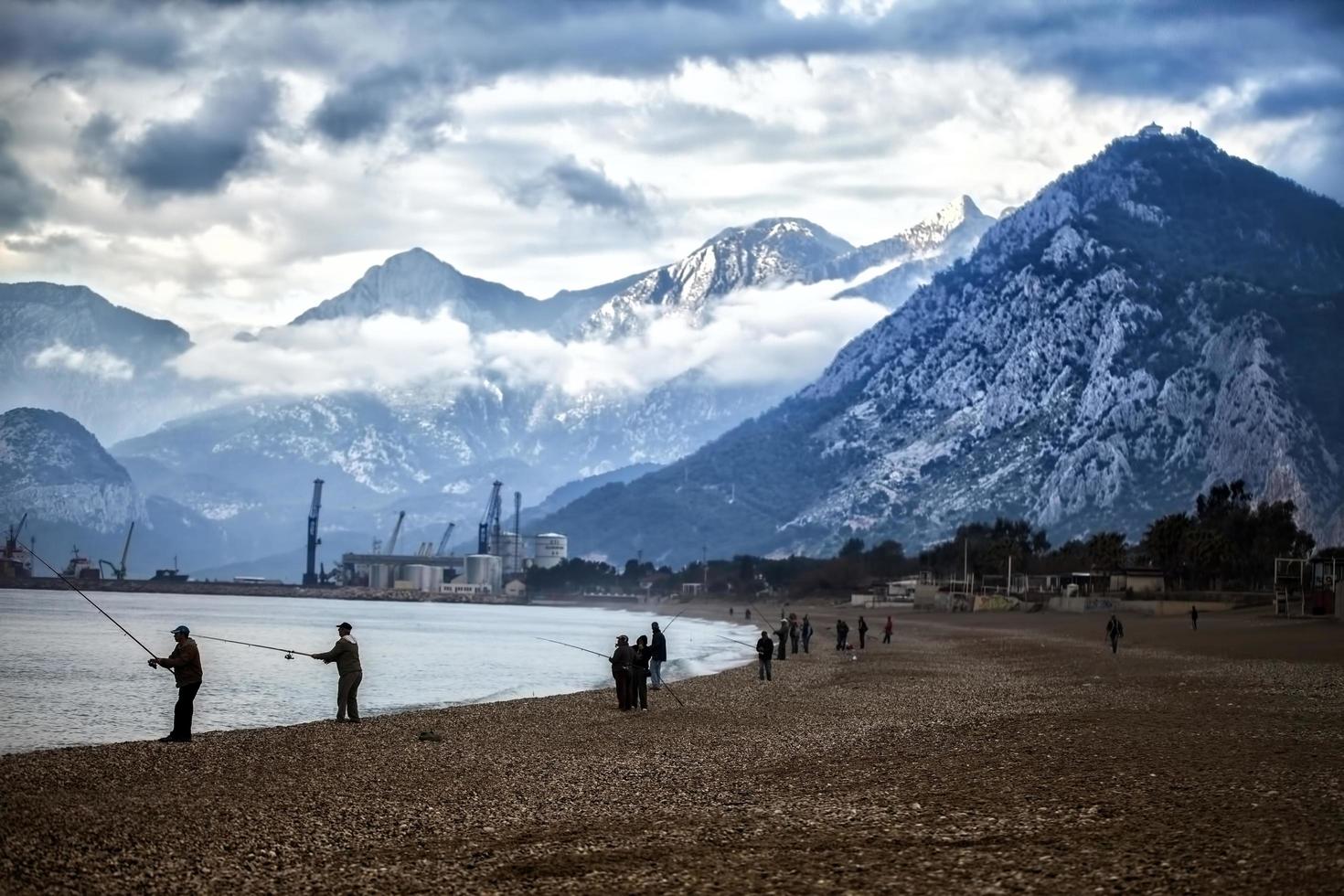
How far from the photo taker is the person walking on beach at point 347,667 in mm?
32416

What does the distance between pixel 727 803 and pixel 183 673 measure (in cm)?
1259

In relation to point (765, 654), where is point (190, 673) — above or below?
above

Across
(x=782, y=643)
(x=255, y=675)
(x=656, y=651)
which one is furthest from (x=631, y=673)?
(x=782, y=643)

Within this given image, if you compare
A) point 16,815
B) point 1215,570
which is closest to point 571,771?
point 16,815

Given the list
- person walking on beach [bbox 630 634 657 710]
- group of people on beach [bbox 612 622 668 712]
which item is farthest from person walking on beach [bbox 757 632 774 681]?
person walking on beach [bbox 630 634 657 710]

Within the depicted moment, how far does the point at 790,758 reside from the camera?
2689cm

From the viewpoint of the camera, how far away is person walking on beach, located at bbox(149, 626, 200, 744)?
93.2 ft

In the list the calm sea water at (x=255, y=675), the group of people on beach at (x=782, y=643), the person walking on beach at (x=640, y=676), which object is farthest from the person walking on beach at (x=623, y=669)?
the group of people on beach at (x=782, y=643)

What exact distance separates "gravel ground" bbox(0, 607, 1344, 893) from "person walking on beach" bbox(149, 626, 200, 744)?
508 millimetres

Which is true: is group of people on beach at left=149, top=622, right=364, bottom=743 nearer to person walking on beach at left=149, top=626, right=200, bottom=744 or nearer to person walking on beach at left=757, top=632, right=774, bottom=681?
person walking on beach at left=149, top=626, right=200, bottom=744

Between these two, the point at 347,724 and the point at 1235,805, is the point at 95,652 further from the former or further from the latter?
the point at 1235,805

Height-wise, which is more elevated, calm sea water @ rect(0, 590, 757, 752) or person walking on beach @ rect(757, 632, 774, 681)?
person walking on beach @ rect(757, 632, 774, 681)

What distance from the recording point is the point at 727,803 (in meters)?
21.3

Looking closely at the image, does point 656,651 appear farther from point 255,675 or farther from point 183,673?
point 255,675
